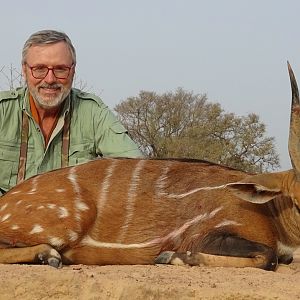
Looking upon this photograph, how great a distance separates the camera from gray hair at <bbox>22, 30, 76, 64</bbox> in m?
5.18

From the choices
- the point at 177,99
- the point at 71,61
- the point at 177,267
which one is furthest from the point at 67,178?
the point at 177,99

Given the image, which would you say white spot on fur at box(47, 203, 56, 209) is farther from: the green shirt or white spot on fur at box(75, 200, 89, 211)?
the green shirt

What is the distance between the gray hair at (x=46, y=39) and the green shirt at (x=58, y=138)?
301 mm

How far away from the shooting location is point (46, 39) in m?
5.19

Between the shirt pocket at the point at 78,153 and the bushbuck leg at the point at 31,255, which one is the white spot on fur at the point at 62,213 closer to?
the bushbuck leg at the point at 31,255

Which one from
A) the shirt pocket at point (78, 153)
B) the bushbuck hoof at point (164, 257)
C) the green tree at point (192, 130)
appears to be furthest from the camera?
the green tree at point (192, 130)

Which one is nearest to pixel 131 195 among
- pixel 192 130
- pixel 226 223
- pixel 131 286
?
pixel 226 223

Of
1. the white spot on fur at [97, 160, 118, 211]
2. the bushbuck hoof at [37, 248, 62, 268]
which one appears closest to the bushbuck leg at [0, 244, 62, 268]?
the bushbuck hoof at [37, 248, 62, 268]

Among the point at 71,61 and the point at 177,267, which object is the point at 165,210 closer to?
the point at 177,267

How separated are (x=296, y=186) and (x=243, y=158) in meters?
15.0

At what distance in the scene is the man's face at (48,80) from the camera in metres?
5.10

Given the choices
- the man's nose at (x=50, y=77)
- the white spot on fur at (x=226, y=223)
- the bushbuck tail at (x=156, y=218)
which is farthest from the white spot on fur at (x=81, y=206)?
the man's nose at (x=50, y=77)

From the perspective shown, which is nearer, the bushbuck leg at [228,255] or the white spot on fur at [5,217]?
the bushbuck leg at [228,255]

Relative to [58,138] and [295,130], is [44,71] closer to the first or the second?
[58,138]
